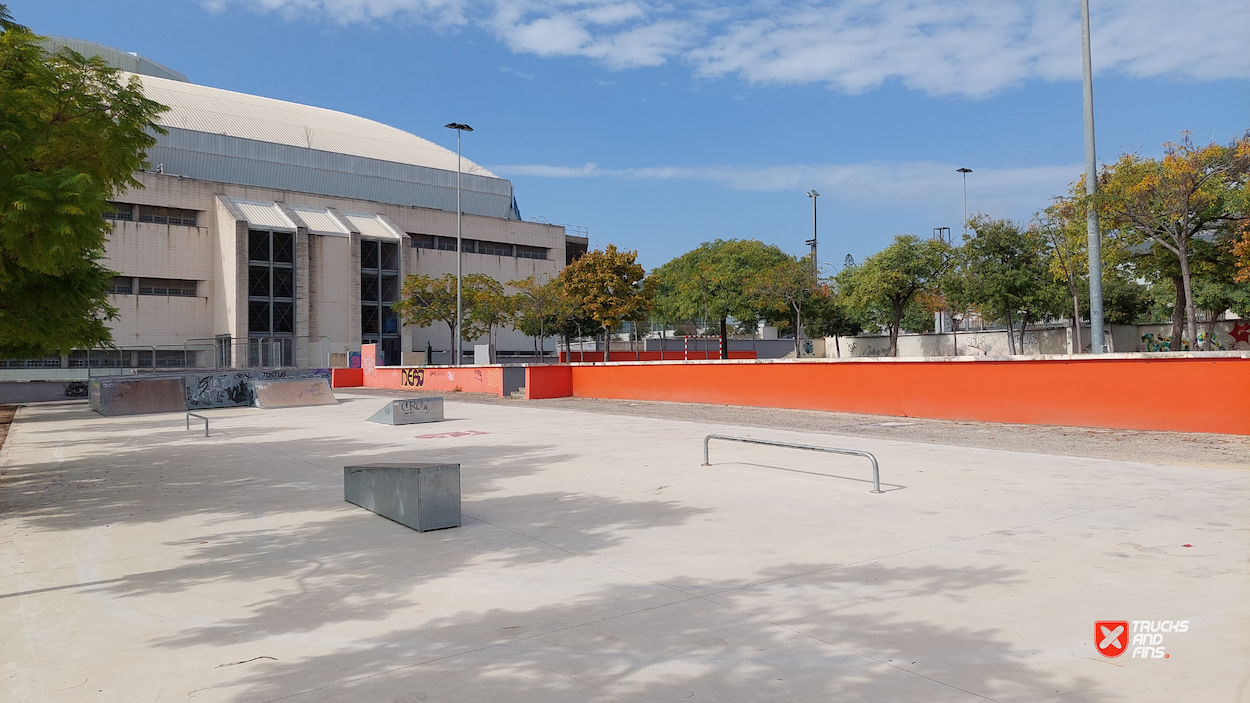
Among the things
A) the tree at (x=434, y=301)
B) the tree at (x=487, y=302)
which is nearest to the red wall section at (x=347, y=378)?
the tree at (x=434, y=301)

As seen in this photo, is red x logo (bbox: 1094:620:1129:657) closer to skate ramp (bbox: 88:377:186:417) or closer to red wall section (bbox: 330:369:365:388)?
skate ramp (bbox: 88:377:186:417)

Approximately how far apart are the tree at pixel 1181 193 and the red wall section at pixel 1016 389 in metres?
9.13

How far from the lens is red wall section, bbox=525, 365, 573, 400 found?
29.4 m

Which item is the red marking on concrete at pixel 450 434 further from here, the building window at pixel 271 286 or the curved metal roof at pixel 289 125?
the curved metal roof at pixel 289 125

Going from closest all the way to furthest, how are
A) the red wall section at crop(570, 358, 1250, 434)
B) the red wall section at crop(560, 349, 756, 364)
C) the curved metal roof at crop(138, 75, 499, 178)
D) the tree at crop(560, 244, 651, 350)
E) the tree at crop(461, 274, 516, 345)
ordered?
the red wall section at crop(570, 358, 1250, 434), the tree at crop(560, 244, 651, 350), the tree at crop(461, 274, 516, 345), the red wall section at crop(560, 349, 756, 364), the curved metal roof at crop(138, 75, 499, 178)

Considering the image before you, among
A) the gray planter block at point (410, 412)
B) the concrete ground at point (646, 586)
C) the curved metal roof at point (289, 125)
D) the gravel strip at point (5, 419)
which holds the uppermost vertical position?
the curved metal roof at point (289, 125)

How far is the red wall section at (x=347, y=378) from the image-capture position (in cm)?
4294

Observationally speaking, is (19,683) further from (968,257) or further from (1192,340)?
(968,257)

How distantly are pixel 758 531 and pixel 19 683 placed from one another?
17.1ft

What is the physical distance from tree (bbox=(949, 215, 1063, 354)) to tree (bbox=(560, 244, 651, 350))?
19.7m

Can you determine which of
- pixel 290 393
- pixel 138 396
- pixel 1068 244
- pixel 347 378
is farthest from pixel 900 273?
pixel 138 396

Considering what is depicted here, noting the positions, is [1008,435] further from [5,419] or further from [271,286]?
[271,286]

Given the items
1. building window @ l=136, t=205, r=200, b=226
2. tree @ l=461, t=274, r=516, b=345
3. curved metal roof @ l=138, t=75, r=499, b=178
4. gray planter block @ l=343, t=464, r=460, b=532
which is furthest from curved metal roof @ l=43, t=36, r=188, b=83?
gray planter block @ l=343, t=464, r=460, b=532

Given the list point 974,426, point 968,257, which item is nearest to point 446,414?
point 974,426
